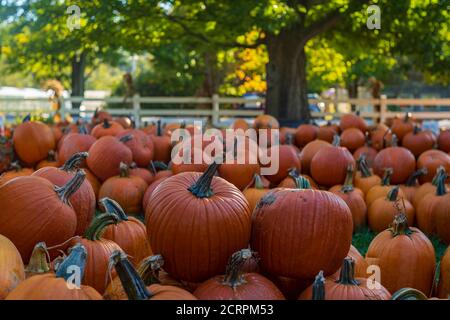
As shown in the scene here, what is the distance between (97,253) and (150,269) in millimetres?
456

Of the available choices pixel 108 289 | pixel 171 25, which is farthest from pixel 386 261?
pixel 171 25

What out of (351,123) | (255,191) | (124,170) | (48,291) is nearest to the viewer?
(48,291)

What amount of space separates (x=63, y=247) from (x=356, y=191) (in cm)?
315

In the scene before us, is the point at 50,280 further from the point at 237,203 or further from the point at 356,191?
the point at 356,191

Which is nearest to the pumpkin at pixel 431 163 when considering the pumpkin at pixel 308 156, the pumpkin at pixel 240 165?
Result: the pumpkin at pixel 308 156

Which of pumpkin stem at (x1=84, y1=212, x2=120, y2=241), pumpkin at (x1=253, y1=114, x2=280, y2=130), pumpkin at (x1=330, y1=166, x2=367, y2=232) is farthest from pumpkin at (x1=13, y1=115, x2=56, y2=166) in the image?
pumpkin stem at (x1=84, y1=212, x2=120, y2=241)

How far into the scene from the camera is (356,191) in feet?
16.7

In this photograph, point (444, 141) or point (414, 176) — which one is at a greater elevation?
point (444, 141)

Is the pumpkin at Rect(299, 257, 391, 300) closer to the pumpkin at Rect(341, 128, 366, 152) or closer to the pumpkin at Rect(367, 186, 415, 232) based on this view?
the pumpkin at Rect(367, 186, 415, 232)

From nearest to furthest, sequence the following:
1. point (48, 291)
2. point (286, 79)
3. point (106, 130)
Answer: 1. point (48, 291)
2. point (106, 130)
3. point (286, 79)

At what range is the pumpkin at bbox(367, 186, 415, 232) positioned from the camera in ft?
15.7

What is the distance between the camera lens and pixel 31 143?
5957mm

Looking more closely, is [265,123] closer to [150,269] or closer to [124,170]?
[124,170]

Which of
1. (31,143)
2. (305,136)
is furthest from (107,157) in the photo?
(305,136)
